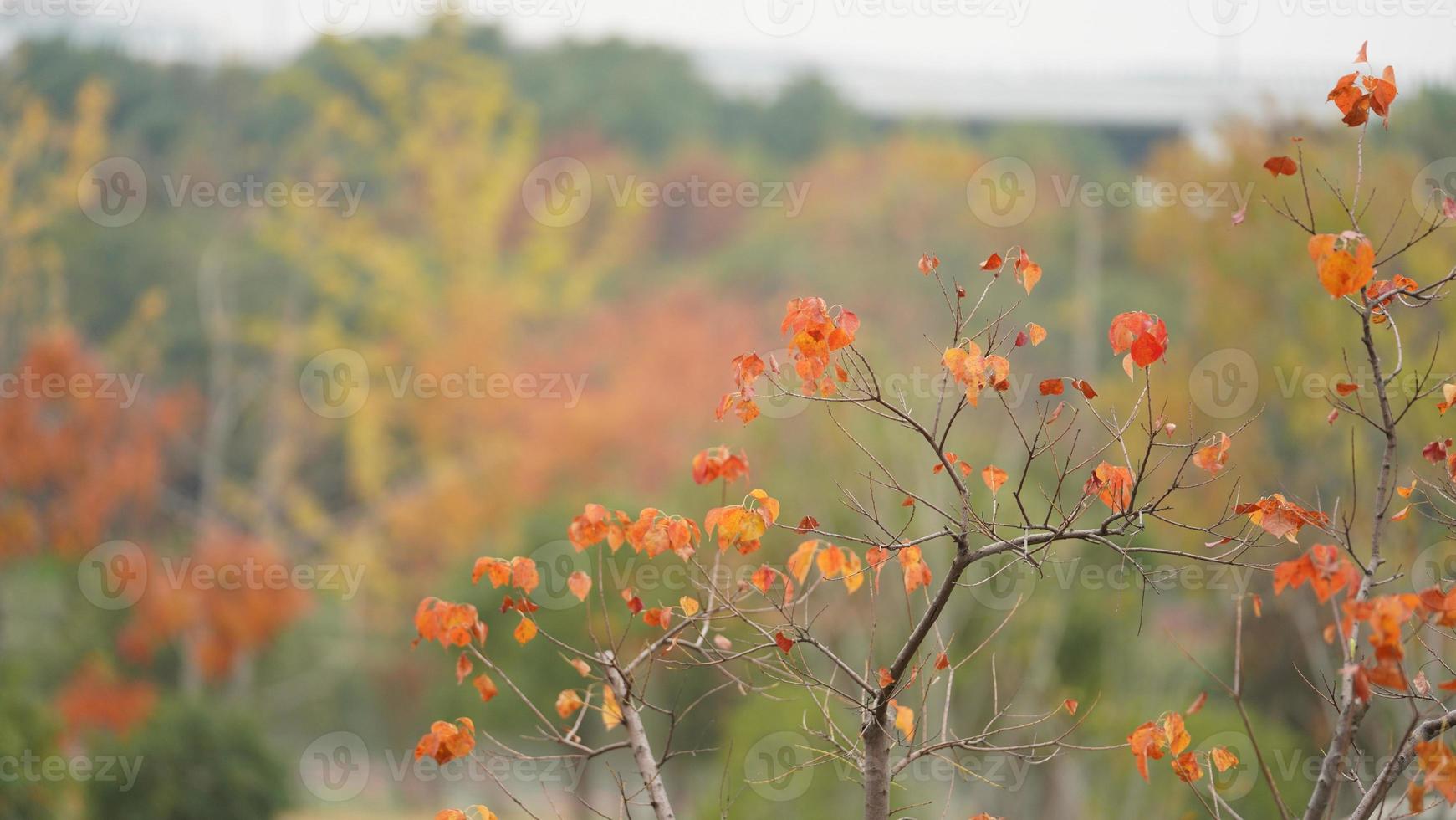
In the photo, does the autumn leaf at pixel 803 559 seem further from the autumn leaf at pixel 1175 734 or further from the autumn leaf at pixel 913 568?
the autumn leaf at pixel 1175 734

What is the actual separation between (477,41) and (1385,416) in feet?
80.9

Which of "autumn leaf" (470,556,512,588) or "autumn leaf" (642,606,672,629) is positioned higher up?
"autumn leaf" (470,556,512,588)

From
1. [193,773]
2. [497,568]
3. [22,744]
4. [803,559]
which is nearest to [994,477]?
[803,559]

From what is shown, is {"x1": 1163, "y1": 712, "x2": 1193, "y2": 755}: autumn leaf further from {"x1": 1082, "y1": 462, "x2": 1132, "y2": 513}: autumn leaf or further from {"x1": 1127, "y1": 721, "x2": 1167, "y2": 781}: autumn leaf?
{"x1": 1082, "y1": 462, "x2": 1132, "y2": 513}: autumn leaf

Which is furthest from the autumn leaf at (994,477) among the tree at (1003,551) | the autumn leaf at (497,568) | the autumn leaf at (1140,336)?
the autumn leaf at (497,568)

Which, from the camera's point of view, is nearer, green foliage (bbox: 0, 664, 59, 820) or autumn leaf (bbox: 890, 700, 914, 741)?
autumn leaf (bbox: 890, 700, 914, 741)

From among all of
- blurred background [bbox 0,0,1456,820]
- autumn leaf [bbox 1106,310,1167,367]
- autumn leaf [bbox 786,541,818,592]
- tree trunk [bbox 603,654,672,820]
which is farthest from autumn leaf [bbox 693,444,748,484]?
blurred background [bbox 0,0,1456,820]

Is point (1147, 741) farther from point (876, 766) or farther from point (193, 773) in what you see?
point (193, 773)

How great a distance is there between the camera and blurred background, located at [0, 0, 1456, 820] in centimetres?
904

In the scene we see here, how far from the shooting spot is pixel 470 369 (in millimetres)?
17047

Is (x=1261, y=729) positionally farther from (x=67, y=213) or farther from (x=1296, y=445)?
(x=67, y=213)

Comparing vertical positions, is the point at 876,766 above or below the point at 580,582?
below

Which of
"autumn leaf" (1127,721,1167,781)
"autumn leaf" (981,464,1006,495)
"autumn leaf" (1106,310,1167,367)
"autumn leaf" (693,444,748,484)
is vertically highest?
"autumn leaf" (1106,310,1167,367)

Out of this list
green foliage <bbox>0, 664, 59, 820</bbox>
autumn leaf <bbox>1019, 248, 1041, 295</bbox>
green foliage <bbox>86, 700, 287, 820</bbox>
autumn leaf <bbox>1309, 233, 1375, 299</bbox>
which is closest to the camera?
autumn leaf <bbox>1309, 233, 1375, 299</bbox>
